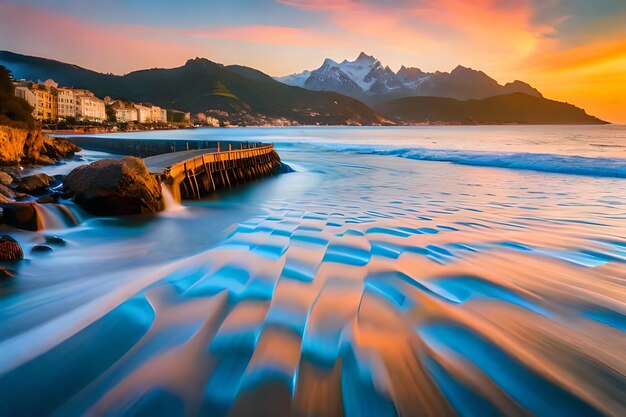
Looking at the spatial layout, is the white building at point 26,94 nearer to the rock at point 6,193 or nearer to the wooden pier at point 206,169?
the wooden pier at point 206,169

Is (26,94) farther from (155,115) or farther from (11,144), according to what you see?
(155,115)

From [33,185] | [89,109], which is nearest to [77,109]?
[89,109]

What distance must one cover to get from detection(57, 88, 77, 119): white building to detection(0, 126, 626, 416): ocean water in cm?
10854

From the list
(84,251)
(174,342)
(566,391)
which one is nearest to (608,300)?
(566,391)

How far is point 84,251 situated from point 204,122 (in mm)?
197222

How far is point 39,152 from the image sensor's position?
947 inches

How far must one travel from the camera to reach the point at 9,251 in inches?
258

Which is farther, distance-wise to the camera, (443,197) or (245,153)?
(245,153)

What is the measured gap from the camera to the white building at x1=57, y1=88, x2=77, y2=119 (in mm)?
96750

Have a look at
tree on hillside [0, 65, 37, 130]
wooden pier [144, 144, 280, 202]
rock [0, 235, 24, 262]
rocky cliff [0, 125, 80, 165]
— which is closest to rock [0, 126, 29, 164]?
rocky cliff [0, 125, 80, 165]

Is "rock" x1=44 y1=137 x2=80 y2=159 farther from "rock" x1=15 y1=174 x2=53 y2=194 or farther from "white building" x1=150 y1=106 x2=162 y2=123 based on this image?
"white building" x1=150 y1=106 x2=162 y2=123

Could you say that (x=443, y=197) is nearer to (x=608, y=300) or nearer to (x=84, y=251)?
(x=608, y=300)

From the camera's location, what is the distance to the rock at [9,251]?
6492 millimetres

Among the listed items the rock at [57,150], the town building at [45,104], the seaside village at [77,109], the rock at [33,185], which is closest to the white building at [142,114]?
the seaside village at [77,109]
